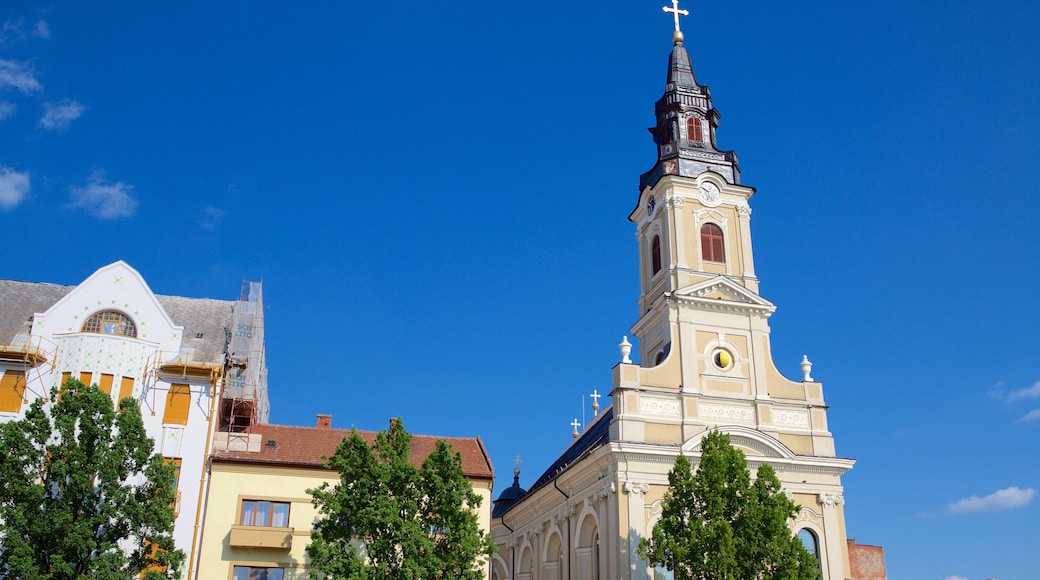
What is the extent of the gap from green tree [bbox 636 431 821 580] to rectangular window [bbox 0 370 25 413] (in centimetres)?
2347

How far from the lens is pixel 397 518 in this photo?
100.0 feet

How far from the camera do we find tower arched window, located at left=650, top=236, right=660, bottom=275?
4933cm

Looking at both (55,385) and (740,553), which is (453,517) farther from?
(55,385)

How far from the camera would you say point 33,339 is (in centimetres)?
3741

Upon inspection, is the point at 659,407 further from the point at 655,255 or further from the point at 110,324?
the point at 110,324

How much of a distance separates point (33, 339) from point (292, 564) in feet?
43.3

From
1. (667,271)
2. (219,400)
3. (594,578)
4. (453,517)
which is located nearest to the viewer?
(453,517)

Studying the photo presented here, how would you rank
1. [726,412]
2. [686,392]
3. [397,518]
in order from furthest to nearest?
[726,412]
[686,392]
[397,518]

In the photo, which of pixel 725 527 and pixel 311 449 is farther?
pixel 311 449

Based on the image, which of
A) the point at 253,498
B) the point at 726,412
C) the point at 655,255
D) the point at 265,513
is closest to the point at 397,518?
the point at 265,513

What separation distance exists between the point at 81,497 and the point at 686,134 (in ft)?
111

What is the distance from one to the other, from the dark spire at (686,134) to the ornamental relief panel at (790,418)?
12.4 m

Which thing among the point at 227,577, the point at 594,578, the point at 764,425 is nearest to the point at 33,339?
the point at 227,577

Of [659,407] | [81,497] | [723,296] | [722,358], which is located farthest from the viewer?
[723,296]
